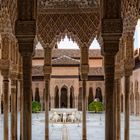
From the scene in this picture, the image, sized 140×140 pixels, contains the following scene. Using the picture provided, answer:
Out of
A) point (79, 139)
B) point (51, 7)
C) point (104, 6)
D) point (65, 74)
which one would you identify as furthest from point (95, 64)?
point (104, 6)

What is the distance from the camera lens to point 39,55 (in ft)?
149

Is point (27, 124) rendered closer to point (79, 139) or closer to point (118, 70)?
point (118, 70)

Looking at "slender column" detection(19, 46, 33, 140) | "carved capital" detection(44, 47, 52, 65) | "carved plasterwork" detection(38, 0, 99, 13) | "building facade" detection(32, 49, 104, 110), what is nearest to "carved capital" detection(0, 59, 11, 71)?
"carved plasterwork" detection(38, 0, 99, 13)

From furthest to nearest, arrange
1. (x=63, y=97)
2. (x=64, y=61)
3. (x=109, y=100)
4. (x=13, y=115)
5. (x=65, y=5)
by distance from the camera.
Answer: (x=63, y=97) → (x=64, y=61) → (x=65, y=5) → (x=13, y=115) → (x=109, y=100)

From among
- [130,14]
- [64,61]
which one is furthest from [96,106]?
[130,14]

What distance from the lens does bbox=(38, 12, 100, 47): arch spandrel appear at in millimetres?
13141

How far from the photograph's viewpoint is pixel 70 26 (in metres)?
13.2

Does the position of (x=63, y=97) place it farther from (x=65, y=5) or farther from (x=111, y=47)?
(x=111, y=47)

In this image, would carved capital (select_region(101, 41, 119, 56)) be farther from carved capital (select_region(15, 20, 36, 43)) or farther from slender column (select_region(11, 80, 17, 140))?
slender column (select_region(11, 80, 17, 140))

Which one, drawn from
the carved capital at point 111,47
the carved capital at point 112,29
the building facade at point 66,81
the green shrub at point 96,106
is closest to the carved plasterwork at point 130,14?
the carved capital at point 112,29

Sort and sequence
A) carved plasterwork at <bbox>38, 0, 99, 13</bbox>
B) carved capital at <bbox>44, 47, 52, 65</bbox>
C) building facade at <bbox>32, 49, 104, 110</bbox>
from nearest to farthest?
carved plasterwork at <bbox>38, 0, 99, 13</bbox>, carved capital at <bbox>44, 47, 52, 65</bbox>, building facade at <bbox>32, 49, 104, 110</bbox>

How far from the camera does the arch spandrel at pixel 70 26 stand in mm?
13141

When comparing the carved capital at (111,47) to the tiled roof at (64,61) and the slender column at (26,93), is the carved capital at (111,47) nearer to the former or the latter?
the slender column at (26,93)

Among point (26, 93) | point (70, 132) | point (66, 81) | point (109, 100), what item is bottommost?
point (70, 132)
